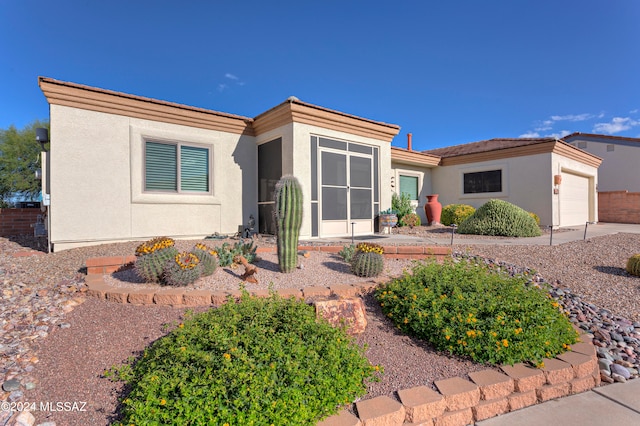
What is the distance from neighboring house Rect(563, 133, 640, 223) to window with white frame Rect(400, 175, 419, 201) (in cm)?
1155

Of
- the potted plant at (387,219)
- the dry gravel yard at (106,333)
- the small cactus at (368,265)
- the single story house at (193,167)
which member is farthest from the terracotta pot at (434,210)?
the small cactus at (368,265)

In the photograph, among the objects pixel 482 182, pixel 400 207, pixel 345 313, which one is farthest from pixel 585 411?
pixel 482 182

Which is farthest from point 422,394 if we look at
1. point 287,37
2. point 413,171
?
point 413,171

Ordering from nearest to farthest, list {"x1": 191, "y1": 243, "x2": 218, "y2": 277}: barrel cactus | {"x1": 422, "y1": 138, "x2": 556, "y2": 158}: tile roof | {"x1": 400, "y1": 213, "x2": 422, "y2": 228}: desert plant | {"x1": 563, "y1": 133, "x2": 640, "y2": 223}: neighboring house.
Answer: {"x1": 191, "y1": 243, "x2": 218, "y2": 277}: barrel cactus < {"x1": 400, "y1": 213, "x2": 422, "y2": 228}: desert plant < {"x1": 422, "y1": 138, "x2": 556, "y2": 158}: tile roof < {"x1": 563, "y1": 133, "x2": 640, "y2": 223}: neighboring house

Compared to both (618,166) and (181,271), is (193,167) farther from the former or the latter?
(618,166)

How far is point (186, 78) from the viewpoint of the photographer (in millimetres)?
10508

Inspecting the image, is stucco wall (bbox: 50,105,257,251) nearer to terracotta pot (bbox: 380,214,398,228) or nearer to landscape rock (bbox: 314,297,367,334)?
terracotta pot (bbox: 380,214,398,228)

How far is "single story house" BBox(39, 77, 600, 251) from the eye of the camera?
6629 millimetres

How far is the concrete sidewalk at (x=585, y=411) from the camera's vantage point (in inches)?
84.2

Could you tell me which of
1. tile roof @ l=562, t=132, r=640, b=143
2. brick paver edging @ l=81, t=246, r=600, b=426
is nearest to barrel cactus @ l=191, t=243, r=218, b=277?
brick paver edging @ l=81, t=246, r=600, b=426

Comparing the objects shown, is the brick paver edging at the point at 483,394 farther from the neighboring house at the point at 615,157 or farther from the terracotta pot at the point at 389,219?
the neighboring house at the point at 615,157

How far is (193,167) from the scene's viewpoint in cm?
818

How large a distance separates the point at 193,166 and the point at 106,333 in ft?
19.7

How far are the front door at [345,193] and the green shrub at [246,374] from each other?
20.3 feet
